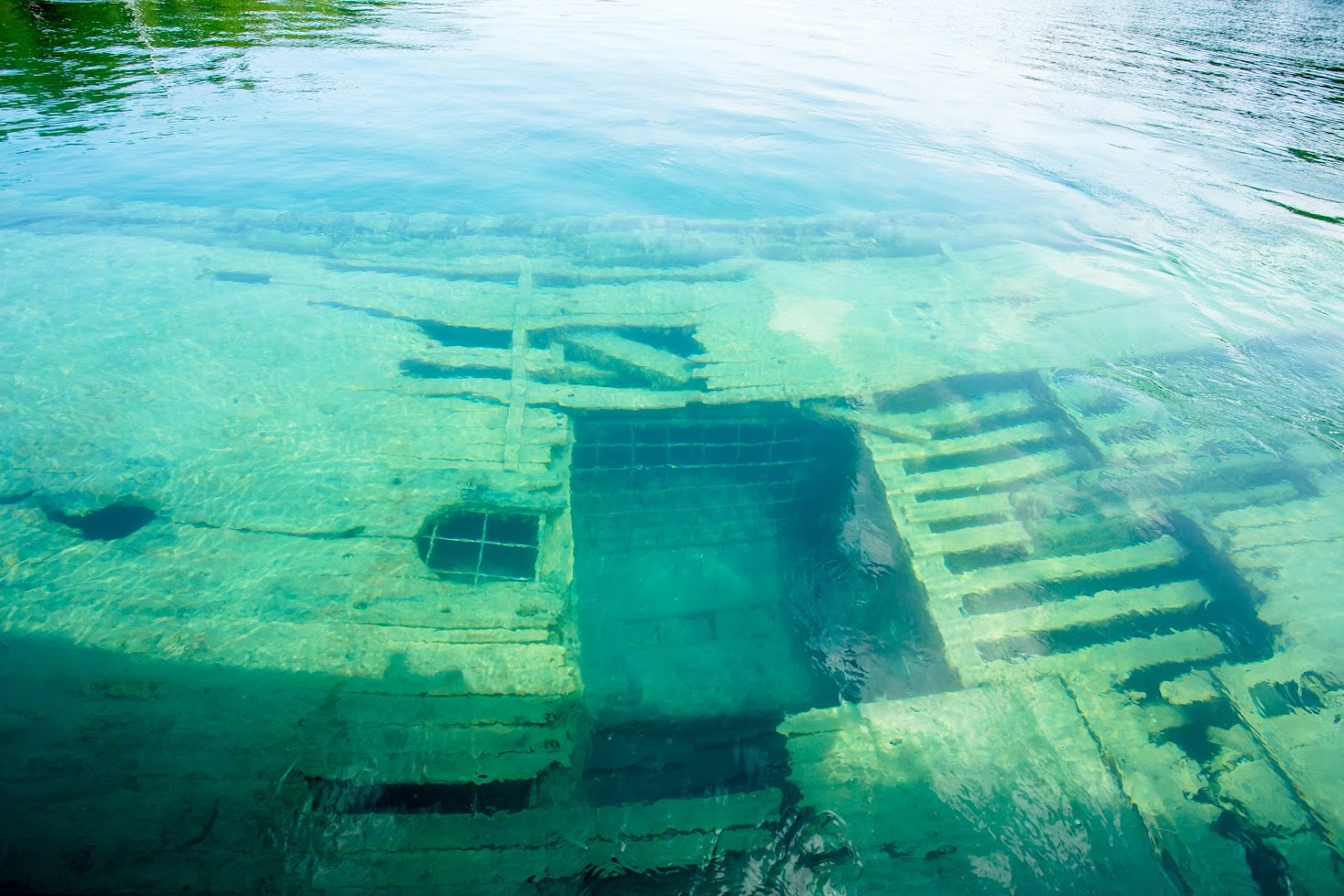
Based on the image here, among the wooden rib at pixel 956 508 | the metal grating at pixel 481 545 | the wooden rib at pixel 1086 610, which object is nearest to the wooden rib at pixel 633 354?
the metal grating at pixel 481 545

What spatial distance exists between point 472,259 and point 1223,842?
7748 millimetres

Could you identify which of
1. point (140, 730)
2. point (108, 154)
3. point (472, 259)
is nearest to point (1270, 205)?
point (472, 259)

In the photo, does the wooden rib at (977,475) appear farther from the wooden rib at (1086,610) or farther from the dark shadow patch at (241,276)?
the dark shadow patch at (241,276)

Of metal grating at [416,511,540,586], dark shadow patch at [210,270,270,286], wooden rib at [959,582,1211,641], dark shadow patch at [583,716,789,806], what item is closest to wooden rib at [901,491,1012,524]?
wooden rib at [959,582,1211,641]

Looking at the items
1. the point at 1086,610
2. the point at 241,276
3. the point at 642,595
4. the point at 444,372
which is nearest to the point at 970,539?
the point at 1086,610

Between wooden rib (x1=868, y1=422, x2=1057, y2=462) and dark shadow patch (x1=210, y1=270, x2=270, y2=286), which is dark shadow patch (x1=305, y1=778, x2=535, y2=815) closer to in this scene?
wooden rib (x1=868, y1=422, x2=1057, y2=462)

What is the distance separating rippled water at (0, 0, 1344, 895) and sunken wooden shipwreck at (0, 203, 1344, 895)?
25 mm

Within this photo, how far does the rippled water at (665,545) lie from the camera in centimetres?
298

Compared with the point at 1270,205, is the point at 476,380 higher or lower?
lower

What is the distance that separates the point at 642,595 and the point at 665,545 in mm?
486

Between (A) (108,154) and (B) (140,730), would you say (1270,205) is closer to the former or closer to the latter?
(B) (140,730)

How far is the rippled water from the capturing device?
2.98m

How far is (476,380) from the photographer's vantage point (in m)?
5.35

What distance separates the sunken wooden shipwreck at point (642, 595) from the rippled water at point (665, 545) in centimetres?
3
